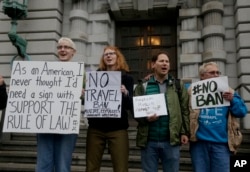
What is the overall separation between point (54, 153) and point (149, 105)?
1.37 metres

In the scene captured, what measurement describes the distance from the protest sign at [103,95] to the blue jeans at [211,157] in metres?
1.14

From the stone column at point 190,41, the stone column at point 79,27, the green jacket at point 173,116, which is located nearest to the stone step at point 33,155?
the green jacket at point 173,116

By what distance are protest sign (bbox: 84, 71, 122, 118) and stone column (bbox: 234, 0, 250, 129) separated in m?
5.76

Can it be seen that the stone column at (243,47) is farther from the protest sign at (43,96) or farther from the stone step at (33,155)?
the protest sign at (43,96)

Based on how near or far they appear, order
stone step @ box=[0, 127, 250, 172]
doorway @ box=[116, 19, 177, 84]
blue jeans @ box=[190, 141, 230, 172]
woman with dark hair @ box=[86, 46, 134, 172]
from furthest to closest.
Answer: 1. doorway @ box=[116, 19, 177, 84]
2. stone step @ box=[0, 127, 250, 172]
3. woman with dark hair @ box=[86, 46, 134, 172]
4. blue jeans @ box=[190, 141, 230, 172]

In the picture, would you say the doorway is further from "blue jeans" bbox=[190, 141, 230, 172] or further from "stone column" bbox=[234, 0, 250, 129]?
"blue jeans" bbox=[190, 141, 230, 172]

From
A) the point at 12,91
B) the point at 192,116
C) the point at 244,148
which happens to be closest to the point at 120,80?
the point at 192,116

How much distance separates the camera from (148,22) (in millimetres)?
11953

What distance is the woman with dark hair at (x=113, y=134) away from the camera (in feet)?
14.5

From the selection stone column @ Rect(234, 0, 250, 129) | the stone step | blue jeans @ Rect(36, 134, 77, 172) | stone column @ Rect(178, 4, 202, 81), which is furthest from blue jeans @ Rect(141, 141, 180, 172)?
stone column @ Rect(178, 4, 202, 81)

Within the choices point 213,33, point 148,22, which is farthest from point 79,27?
point 213,33

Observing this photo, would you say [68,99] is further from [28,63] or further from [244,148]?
[244,148]

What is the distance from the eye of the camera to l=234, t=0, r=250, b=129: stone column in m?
9.60

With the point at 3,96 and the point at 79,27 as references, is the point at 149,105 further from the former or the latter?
the point at 79,27
